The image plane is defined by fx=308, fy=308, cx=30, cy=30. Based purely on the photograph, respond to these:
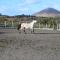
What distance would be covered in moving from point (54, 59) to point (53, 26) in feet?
185

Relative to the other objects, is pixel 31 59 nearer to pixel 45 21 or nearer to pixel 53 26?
pixel 53 26

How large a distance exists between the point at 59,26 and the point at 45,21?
1251 centimetres

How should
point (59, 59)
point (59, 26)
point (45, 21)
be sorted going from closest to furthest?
point (59, 59) < point (59, 26) < point (45, 21)

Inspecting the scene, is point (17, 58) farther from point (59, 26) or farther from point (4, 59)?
point (59, 26)

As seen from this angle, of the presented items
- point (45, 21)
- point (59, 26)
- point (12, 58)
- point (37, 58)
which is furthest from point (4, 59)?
point (45, 21)

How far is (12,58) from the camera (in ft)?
41.2

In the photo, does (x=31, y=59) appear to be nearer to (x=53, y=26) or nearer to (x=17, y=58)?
(x=17, y=58)

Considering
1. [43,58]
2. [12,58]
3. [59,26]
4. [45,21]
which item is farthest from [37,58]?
[45,21]

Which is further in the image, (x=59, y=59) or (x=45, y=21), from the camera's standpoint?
(x=45, y=21)

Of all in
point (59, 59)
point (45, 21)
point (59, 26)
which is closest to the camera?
point (59, 59)

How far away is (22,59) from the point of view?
486 inches

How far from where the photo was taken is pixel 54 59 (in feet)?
40.0

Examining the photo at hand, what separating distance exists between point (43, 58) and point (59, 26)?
5520 cm

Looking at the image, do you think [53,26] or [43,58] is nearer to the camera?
[43,58]
